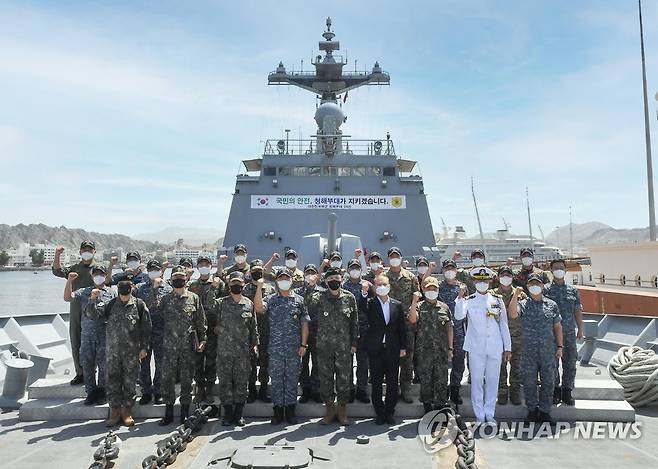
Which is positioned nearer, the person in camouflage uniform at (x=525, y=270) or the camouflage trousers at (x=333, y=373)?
the camouflage trousers at (x=333, y=373)

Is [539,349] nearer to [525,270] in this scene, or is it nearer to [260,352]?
[525,270]

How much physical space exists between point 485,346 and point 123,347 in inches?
128

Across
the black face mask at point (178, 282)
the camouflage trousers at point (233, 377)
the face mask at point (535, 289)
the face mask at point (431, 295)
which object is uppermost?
the black face mask at point (178, 282)

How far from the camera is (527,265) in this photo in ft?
17.8

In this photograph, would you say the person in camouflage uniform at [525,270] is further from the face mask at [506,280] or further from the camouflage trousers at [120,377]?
the camouflage trousers at [120,377]

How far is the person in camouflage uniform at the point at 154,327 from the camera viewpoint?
16.2ft

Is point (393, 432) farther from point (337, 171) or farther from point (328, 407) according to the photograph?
point (337, 171)

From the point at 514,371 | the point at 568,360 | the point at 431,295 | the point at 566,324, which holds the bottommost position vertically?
the point at 514,371

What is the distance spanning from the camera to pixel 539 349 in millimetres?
4527

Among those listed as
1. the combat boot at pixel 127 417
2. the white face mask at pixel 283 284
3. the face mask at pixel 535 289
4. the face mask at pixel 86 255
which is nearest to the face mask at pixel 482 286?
the face mask at pixel 535 289

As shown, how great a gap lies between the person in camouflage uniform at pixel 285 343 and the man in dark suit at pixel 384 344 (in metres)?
0.62

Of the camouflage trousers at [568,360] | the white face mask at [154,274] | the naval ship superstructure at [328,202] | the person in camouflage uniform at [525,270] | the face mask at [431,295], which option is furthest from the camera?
the naval ship superstructure at [328,202]

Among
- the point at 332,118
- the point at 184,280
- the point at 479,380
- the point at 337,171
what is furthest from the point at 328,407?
the point at 332,118

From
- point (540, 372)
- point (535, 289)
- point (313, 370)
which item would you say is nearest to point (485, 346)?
point (540, 372)
